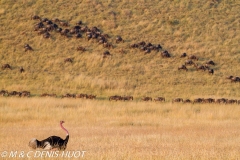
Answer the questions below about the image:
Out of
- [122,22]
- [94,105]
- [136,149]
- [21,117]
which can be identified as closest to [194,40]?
[122,22]

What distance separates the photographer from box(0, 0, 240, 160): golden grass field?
56.1ft

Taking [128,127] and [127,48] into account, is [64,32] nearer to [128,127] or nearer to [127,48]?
[127,48]

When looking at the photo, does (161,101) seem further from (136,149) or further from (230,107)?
(136,149)

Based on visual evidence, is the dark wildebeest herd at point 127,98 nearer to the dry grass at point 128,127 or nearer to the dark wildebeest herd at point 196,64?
the dry grass at point 128,127

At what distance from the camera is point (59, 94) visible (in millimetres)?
35906

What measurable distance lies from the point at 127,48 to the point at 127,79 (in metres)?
8.33

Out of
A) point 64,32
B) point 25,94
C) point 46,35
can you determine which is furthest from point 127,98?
point 64,32

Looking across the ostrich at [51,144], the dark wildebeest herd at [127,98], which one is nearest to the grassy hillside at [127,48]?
the dark wildebeest herd at [127,98]

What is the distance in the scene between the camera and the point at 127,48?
4903 cm

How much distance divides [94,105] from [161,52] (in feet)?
65.6

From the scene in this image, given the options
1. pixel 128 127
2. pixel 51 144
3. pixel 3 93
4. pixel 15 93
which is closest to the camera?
pixel 51 144

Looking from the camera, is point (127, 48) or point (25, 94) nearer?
point (25, 94)

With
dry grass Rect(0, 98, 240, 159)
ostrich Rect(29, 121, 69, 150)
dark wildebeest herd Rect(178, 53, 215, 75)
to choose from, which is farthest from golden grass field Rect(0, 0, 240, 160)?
ostrich Rect(29, 121, 69, 150)

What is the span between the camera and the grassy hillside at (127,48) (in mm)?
39344
